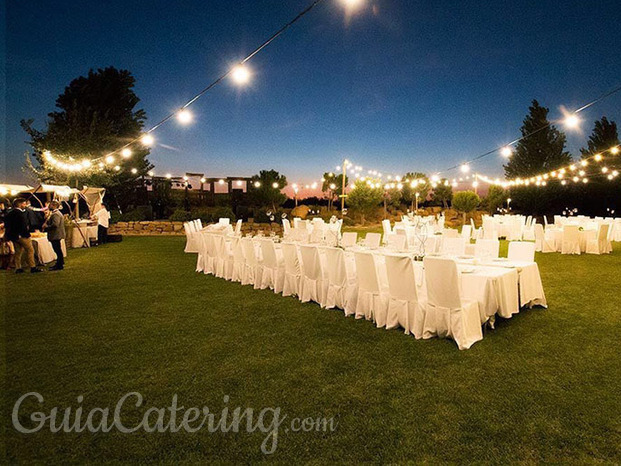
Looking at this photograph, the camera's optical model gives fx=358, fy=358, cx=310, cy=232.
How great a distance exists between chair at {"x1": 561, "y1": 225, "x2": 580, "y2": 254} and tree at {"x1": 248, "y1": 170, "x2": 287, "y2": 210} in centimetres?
1498

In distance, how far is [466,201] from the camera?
77.7 ft

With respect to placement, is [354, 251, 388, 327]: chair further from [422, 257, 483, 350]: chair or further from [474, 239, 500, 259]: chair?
[474, 239, 500, 259]: chair

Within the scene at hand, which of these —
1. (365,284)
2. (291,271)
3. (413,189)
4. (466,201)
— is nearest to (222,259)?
(291,271)

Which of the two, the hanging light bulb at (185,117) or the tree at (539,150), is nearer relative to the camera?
the hanging light bulb at (185,117)

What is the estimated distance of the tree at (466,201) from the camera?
23594 millimetres

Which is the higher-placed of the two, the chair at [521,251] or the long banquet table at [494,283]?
the chair at [521,251]

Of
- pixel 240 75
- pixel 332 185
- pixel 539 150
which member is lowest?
pixel 240 75

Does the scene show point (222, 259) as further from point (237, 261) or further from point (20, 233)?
point (20, 233)

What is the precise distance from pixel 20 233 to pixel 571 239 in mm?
13654

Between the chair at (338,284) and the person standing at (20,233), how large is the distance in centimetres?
667

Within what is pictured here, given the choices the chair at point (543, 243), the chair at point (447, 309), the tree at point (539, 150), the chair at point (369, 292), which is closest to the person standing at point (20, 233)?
the chair at point (369, 292)

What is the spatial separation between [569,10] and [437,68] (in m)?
6.00

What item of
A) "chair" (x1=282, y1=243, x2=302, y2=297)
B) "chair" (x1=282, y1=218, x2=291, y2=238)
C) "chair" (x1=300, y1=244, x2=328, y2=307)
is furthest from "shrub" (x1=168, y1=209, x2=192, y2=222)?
"chair" (x1=300, y1=244, x2=328, y2=307)

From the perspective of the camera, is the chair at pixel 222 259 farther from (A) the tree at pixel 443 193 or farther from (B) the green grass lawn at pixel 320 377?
(A) the tree at pixel 443 193
